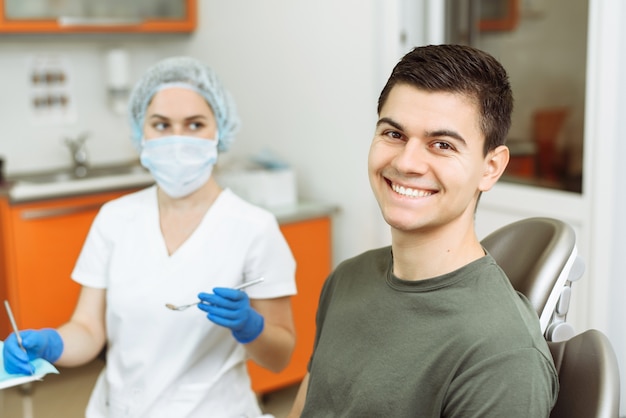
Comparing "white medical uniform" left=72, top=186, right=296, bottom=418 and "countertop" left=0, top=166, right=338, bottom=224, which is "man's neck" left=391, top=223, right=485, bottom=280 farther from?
"countertop" left=0, top=166, right=338, bottom=224

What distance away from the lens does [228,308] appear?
58.6 inches

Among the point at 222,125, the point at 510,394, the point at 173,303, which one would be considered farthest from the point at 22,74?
the point at 510,394

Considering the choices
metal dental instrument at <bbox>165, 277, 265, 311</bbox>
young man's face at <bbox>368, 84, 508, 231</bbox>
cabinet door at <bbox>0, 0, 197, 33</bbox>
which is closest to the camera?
young man's face at <bbox>368, 84, 508, 231</bbox>

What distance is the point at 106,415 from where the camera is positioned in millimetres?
1688

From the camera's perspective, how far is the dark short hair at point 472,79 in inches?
43.6

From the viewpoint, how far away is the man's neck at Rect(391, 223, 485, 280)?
1.16 meters

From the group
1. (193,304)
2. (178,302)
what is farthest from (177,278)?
(193,304)

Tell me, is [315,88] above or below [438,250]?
above

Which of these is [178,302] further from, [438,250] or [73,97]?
[73,97]

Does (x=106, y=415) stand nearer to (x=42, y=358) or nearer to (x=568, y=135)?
(x=42, y=358)

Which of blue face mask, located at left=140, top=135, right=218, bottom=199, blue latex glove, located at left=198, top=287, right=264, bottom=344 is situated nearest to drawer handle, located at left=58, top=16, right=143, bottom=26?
blue face mask, located at left=140, top=135, right=218, bottom=199

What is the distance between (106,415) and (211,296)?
443mm

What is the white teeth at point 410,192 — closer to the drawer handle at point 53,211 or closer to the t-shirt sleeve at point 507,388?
the t-shirt sleeve at point 507,388

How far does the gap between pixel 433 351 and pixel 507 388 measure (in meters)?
0.13
